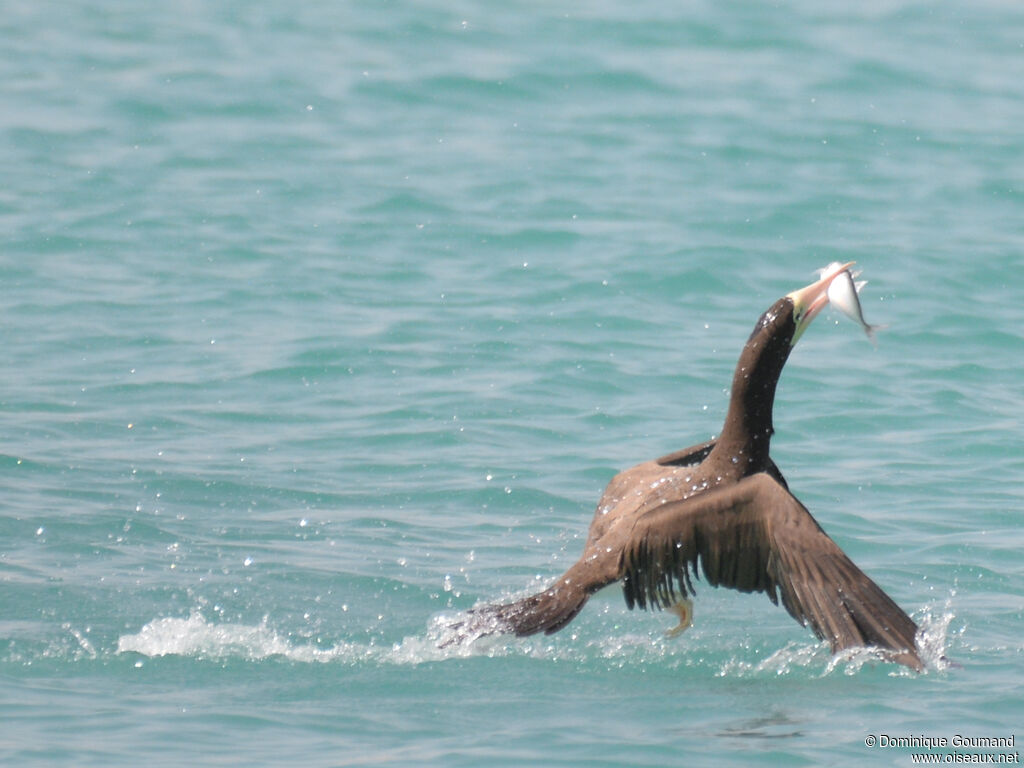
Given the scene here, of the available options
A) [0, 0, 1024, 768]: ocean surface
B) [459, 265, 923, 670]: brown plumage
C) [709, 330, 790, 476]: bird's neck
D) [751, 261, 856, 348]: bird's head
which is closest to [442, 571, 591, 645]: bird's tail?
[459, 265, 923, 670]: brown plumage

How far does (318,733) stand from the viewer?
18.3 ft

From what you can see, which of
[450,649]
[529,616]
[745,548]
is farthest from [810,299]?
[450,649]

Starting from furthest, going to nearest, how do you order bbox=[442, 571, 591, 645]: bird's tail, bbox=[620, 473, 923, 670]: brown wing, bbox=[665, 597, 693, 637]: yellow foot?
bbox=[665, 597, 693, 637]: yellow foot → bbox=[442, 571, 591, 645]: bird's tail → bbox=[620, 473, 923, 670]: brown wing

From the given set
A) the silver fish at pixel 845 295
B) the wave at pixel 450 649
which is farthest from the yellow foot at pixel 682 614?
the silver fish at pixel 845 295

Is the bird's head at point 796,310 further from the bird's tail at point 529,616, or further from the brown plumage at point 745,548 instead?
the bird's tail at point 529,616

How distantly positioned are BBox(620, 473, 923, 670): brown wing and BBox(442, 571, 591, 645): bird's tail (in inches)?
8.5

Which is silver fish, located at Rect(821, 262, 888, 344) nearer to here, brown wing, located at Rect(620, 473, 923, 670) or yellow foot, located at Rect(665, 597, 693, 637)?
brown wing, located at Rect(620, 473, 923, 670)

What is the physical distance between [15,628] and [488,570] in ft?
6.87

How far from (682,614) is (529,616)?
765 mm

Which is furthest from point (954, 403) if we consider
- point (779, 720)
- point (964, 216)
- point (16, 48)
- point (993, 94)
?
point (16, 48)

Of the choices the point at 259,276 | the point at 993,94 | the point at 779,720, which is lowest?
the point at 779,720

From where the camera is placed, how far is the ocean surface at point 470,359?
6.02 metres

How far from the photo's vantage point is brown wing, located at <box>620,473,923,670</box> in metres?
5.74

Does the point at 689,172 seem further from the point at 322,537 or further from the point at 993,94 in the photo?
the point at 322,537
